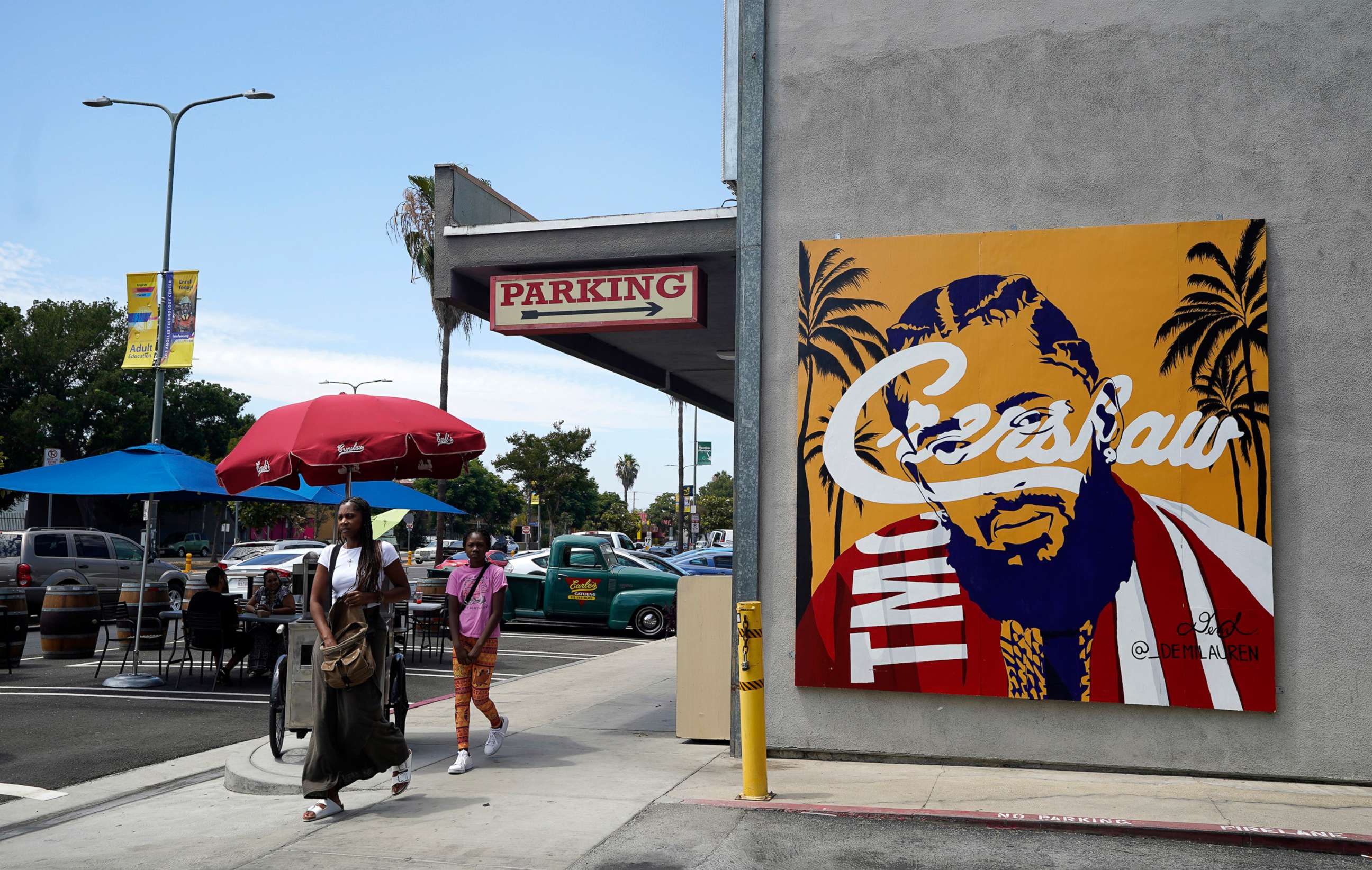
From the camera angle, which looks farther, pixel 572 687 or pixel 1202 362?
pixel 572 687

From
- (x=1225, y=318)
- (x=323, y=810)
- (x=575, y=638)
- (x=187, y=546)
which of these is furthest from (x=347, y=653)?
(x=187, y=546)

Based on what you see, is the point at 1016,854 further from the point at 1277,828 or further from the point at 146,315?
the point at 146,315

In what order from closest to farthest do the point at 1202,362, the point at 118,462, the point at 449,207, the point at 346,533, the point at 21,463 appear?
the point at 346,533 < the point at 1202,362 < the point at 449,207 < the point at 118,462 < the point at 21,463

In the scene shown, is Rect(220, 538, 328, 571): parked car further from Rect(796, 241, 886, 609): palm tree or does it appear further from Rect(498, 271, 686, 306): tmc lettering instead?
Rect(796, 241, 886, 609): palm tree

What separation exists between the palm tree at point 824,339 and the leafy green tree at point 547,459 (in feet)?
180

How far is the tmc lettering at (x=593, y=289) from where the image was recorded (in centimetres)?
919

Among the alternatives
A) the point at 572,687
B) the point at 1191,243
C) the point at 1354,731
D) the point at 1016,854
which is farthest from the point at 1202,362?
the point at 572,687

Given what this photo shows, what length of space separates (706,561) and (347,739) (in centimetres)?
2031

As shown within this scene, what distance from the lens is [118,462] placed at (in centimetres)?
1232

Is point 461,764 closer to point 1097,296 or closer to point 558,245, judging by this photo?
point 558,245

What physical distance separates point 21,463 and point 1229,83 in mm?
54853

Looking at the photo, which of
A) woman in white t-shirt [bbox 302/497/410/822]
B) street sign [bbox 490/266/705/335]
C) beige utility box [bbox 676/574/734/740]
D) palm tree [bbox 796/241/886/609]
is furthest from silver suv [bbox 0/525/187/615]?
palm tree [bbox 796/241/886/609]

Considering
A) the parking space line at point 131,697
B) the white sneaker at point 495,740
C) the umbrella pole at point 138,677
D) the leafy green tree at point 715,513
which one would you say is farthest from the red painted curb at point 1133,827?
the leafy green tree at point 715,513

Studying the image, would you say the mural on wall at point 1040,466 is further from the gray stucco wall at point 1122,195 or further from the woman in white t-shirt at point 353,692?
the woman in white t-shirt at point 353,692
